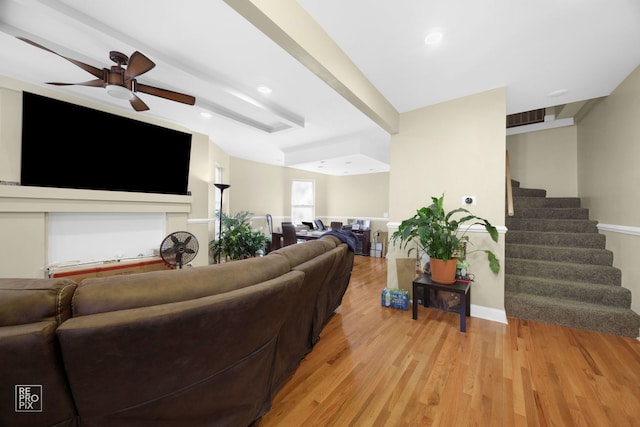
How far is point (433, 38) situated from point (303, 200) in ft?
19.2

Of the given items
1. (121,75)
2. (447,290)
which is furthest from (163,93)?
(447,290)

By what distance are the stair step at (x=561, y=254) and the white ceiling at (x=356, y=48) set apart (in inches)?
70.4

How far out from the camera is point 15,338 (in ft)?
2.14

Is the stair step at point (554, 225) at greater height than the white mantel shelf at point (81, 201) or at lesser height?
lesser

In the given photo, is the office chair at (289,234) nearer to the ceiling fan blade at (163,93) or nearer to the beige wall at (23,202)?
the beige wall at (23,202)

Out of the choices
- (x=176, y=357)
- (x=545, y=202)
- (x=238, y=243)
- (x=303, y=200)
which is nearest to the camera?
(x=176, y=357)

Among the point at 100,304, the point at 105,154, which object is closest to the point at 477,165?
the point at 100,304

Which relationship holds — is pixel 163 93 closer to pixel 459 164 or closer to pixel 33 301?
pixel 33 301

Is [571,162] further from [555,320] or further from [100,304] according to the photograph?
[100,304]

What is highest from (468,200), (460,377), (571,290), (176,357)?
(468,200)

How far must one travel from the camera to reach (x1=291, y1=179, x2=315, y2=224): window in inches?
290

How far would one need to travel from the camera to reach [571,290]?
2.67 meters

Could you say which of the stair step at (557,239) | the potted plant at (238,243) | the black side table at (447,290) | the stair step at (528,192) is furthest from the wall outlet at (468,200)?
the potted plant at (238,243)

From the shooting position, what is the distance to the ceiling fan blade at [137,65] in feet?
5.84
